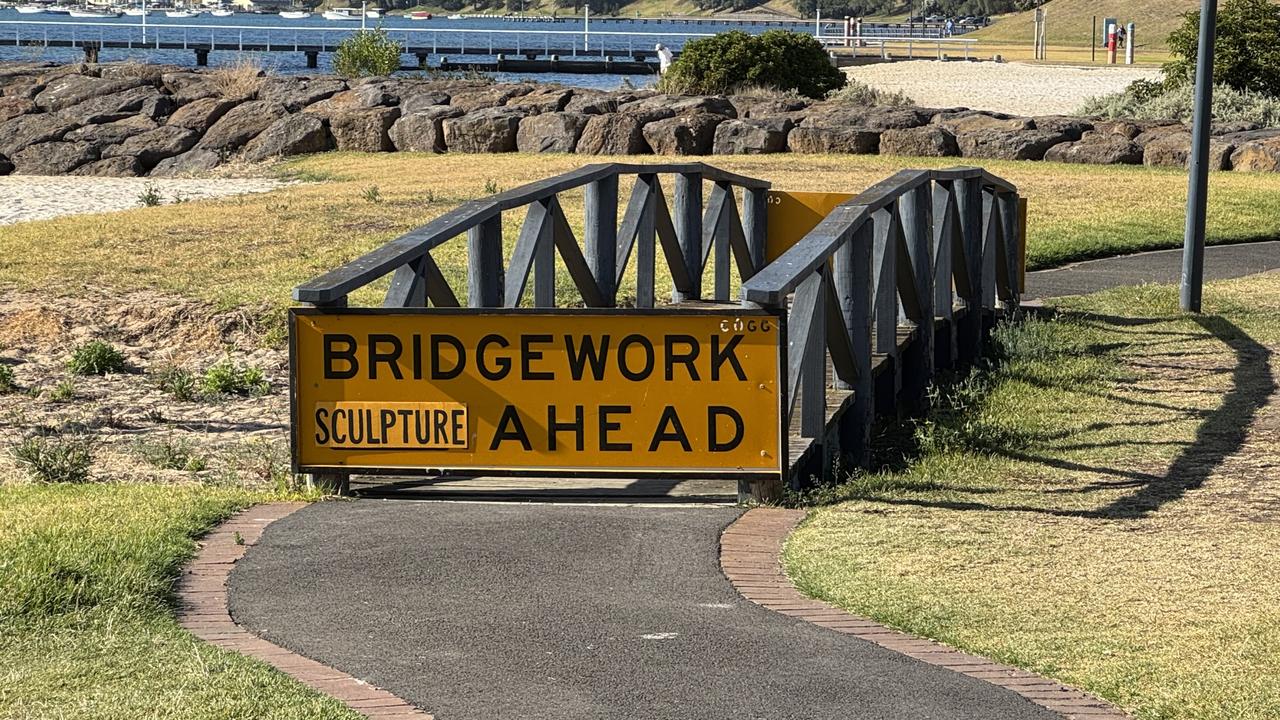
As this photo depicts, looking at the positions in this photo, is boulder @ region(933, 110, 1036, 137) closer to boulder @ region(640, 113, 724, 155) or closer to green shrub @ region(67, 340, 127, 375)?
boulder @ region(640, 113, 724, 155)

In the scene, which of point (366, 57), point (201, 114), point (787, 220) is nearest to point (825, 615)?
point (787, 220)

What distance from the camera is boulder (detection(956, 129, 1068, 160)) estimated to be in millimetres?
26219

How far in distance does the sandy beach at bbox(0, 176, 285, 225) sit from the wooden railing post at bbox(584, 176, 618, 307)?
36.7ft

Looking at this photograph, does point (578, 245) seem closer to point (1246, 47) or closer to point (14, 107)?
point (1246, 47)

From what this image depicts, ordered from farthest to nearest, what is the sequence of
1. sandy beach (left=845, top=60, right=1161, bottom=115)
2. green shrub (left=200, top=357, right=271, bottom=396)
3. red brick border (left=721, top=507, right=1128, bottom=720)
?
sandy beach (left=845, top=60, right=1161, bottom=115)
green shrub (left=200, top=357, right=271, bottom=396)
red brick border (left=721, top=507, right=1128, bottom=720)

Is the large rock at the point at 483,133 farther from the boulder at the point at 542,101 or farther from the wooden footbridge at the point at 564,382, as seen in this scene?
the wooden footbridge at the point at 564,382

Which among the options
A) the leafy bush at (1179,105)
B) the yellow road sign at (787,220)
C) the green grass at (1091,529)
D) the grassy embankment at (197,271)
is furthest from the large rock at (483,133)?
the green grass at (1091,529)

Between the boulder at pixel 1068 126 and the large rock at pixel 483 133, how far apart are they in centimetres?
818

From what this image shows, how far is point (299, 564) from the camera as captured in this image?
6.31 meters

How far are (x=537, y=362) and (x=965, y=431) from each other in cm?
Answer: 272

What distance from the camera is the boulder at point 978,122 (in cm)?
2684

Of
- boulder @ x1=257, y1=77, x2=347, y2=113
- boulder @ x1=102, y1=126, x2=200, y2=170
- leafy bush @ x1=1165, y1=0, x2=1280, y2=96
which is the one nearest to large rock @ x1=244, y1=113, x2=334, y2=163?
boulder @ x1=257, y1=77, x2=347, y2=113

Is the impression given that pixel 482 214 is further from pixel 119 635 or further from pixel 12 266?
pixel 12 266

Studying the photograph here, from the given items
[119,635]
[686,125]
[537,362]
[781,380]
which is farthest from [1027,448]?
[686,125]
